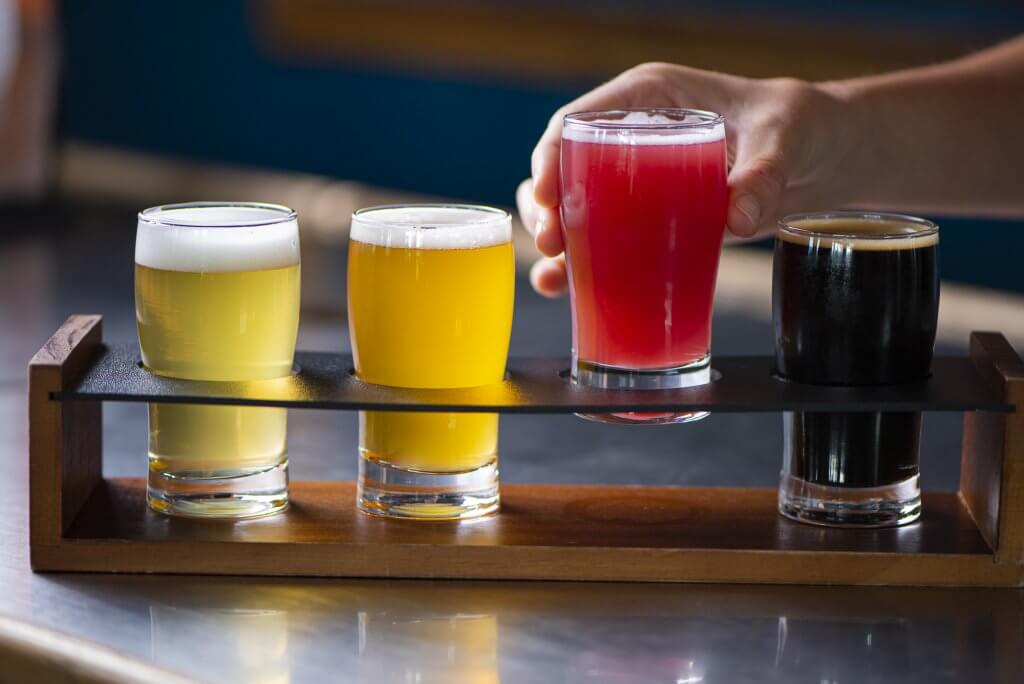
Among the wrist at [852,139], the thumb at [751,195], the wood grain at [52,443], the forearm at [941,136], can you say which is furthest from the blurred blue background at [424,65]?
the wood grain at [52,443]

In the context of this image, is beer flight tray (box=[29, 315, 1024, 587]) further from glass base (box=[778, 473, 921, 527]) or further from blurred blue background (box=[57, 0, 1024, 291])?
blurred blue background (box=[57, 0, 1024, 291])

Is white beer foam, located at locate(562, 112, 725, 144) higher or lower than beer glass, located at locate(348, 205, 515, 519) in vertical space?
higher

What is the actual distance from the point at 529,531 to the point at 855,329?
26cm

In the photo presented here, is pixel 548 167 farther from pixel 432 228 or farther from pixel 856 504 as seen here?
pixel 856 504

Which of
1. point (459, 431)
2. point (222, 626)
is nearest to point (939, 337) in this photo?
point (459, 431)

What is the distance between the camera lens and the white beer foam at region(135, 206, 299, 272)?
0.98m

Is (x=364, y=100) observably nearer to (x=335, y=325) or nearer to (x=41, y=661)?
(x=335, y=325)

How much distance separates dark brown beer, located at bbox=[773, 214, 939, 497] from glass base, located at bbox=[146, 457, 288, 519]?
1.20 ft

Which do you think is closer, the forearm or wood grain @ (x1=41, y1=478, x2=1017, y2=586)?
wood grain @ (x1=41, y1=478, x2=1017, y2=586)

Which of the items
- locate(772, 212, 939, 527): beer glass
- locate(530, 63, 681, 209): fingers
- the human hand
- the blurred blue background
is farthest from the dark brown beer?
the blurred blue background

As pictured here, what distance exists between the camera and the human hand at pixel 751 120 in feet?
3.91

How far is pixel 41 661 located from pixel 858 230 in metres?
0.60

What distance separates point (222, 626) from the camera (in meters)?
0.87

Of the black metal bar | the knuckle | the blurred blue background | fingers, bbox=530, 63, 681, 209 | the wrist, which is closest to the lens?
the black metal bar
